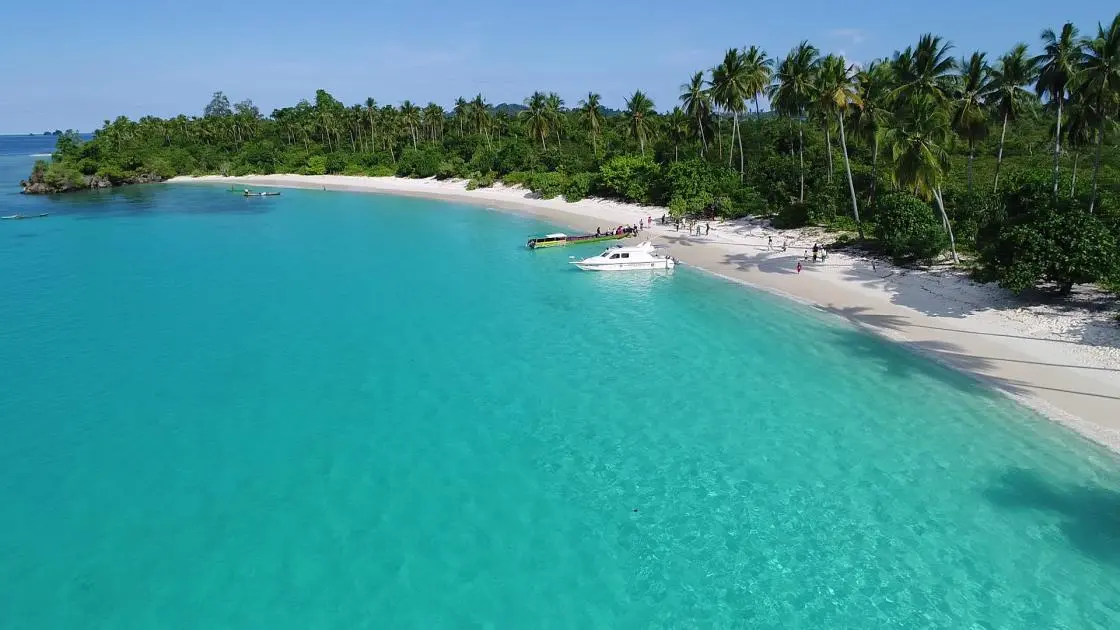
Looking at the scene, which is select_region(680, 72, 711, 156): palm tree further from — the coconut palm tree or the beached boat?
the beached boat

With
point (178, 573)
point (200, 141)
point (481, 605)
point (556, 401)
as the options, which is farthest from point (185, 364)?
point (200, 141)

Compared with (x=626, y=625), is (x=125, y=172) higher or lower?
higher

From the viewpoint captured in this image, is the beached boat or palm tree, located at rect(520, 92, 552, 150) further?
palm tree, located at rect(520, 92, 552, 150)

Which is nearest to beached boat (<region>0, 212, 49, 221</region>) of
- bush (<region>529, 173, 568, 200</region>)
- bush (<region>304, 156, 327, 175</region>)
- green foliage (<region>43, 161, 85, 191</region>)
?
green foliage (<region>43, 161, 85, 191</region>)

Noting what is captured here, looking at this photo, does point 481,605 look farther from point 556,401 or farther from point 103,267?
point 103,267

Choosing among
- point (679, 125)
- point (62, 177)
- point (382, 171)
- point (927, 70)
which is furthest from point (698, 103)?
point (62, 177)

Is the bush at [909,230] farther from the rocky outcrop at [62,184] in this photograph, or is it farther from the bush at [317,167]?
the rocky outcrop at [62,184]
